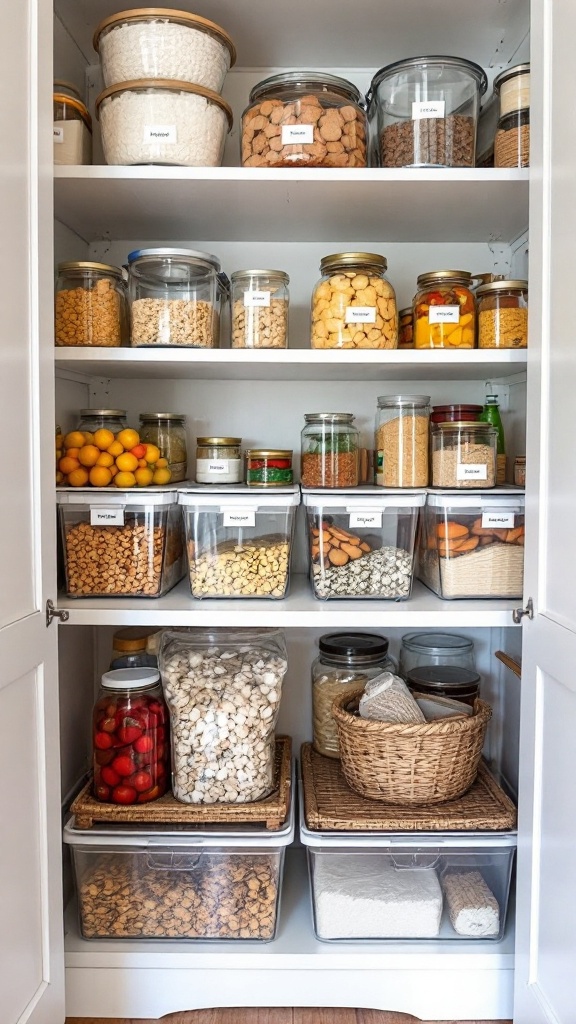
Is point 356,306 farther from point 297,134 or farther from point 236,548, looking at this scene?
point 236,548

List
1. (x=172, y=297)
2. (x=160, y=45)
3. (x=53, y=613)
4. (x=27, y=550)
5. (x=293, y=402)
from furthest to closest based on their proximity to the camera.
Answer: (x=293, y=402), (x=172, y=297), (x=160, y=45), (x=53, y=613), (x=27, y=550)

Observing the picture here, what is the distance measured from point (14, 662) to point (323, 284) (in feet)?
3.16

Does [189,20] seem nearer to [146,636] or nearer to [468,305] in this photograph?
[468,305]

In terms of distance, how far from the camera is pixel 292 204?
1.64 metres

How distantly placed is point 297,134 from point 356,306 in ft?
1.18

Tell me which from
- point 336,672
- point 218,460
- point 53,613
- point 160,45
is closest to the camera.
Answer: point 53,613

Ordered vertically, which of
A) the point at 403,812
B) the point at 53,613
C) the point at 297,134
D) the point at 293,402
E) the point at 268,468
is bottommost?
the point at 403,812

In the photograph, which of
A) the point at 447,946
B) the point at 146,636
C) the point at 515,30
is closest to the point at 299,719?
the point at 146,636

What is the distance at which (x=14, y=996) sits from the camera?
121 cm

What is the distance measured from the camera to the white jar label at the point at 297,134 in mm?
1531

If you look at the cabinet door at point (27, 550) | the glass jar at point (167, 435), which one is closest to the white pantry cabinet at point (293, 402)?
the cabinet door at point (27, 550)

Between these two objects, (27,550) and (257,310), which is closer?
(27,550)

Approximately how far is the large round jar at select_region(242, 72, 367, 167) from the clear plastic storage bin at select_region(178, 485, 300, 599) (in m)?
Result: 0.68

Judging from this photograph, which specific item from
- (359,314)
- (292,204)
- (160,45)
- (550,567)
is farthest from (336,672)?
(160,45)
